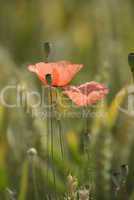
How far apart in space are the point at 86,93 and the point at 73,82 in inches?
37.0

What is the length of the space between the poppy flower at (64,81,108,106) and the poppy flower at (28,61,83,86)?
0.06ft

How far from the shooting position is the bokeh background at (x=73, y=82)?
4.65 feet

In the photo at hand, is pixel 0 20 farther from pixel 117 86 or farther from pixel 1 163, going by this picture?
pixel 1 163

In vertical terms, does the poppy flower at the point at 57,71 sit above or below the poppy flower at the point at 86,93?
above

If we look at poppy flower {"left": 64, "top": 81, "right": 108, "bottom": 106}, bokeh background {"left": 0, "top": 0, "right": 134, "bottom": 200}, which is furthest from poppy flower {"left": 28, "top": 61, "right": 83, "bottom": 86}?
bokeh background {"left": 0, "top": 0, "right": 134, "bottom": 200}

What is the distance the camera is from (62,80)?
3.60ft

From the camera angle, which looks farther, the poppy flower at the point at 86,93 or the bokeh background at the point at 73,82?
the bokeh background at the point at 73,82

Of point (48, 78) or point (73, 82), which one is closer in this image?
point (48, 78)

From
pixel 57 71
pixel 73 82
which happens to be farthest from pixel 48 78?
pixel 73 82

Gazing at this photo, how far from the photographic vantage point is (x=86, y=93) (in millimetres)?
1095

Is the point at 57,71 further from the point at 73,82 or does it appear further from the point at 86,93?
the point at 73,82

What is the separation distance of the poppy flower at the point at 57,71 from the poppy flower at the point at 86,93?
2cm

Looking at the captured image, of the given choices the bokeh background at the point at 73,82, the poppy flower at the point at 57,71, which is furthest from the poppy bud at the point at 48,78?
the bokeh background at the point at 73,82

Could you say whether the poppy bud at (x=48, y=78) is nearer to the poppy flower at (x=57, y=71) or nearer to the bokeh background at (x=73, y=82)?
the poppy flower at (x=57, y=71)
